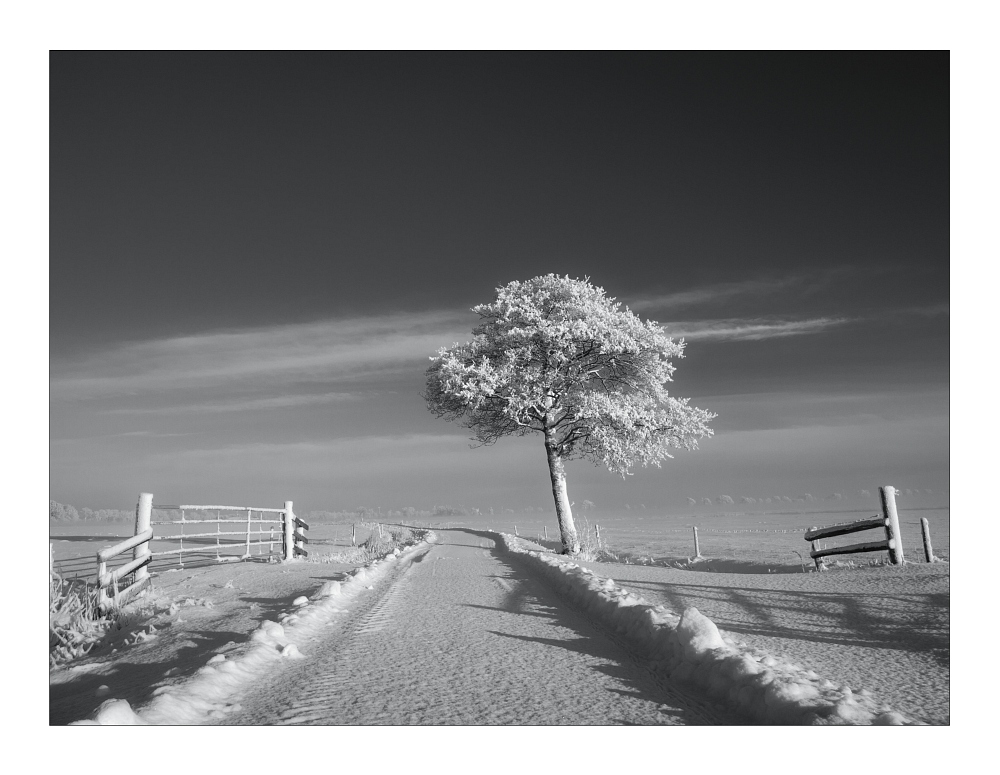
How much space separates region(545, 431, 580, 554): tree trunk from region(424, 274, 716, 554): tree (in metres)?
0.03

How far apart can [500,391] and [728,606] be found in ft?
36.1

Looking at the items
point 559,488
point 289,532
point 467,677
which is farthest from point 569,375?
point 467,677

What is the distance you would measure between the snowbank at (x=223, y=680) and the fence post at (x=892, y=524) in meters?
9.15

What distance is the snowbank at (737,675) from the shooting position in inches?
128

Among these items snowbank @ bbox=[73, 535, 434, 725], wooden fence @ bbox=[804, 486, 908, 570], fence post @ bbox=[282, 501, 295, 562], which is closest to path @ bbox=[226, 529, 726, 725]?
snowbank @ bbox=[73, 535, 434, 725]

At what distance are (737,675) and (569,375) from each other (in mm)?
14348

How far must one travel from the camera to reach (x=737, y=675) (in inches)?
150

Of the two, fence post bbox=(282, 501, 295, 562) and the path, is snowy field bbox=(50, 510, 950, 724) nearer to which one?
the path

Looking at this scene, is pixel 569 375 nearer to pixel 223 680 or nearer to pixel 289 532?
pixel 289 532

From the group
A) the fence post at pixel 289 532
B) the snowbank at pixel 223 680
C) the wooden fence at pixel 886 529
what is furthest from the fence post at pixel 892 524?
the fence post at pixel 289 532

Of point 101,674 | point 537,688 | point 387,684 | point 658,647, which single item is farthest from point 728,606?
point 101,674

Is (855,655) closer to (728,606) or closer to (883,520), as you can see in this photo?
(728,606)

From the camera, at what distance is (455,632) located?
232 inches

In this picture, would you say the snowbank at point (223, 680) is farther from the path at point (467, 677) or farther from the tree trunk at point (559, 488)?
the tree trunk at point (559, 488)
